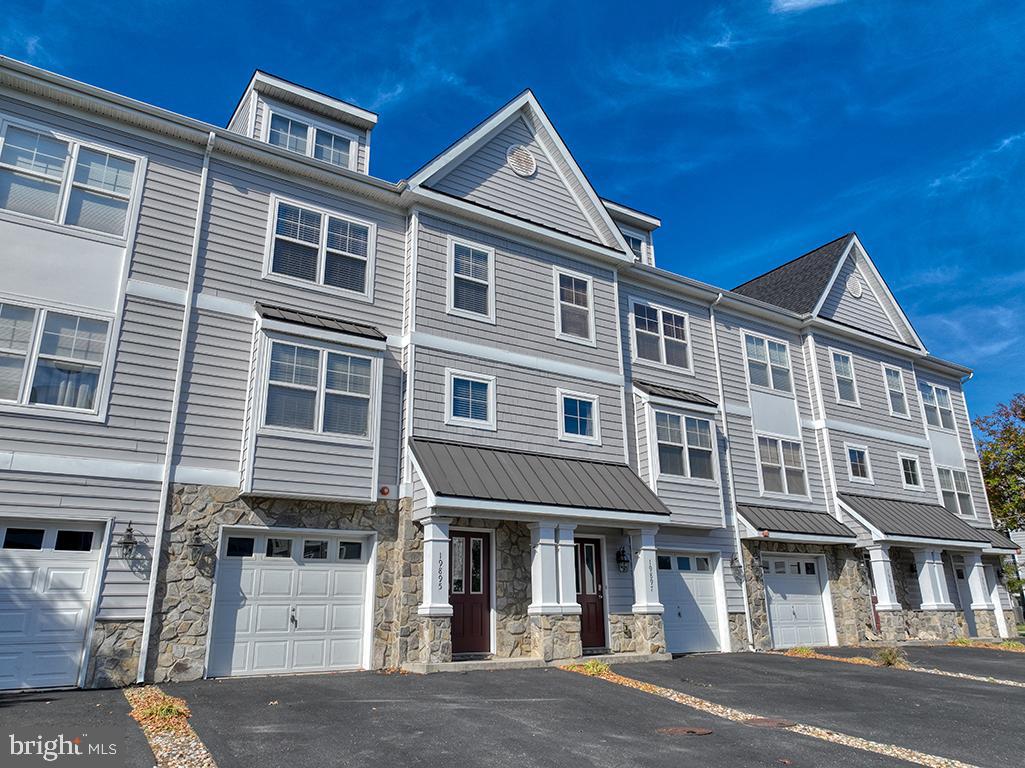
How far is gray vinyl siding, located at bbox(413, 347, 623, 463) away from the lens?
13438 millimetres

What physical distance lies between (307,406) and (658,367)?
352 inches

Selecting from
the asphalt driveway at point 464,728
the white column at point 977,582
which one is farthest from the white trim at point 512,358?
the white column at point 977,582

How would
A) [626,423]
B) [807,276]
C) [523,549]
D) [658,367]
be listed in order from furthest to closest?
[807,276], [658,367], [626,423], [523,549]

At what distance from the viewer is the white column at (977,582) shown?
2103cm

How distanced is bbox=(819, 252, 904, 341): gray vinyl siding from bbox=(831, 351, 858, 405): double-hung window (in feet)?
3.77

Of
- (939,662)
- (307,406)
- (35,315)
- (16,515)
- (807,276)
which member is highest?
(807,276)

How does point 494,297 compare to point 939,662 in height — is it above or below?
above

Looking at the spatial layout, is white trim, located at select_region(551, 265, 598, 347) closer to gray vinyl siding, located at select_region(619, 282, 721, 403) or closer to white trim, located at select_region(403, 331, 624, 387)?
white trim, located at select_region(403, 331, 624, 387)

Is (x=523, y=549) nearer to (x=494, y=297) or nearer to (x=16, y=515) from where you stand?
(x=494, y=297)

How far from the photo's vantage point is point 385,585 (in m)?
12.4

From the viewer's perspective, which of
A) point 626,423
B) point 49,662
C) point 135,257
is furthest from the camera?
point 626,423

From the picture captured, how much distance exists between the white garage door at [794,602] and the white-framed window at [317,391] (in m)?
11.1

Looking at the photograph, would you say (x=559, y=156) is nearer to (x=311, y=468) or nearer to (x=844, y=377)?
(x=311, y=468)

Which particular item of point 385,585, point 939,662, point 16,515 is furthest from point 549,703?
point 939,662
